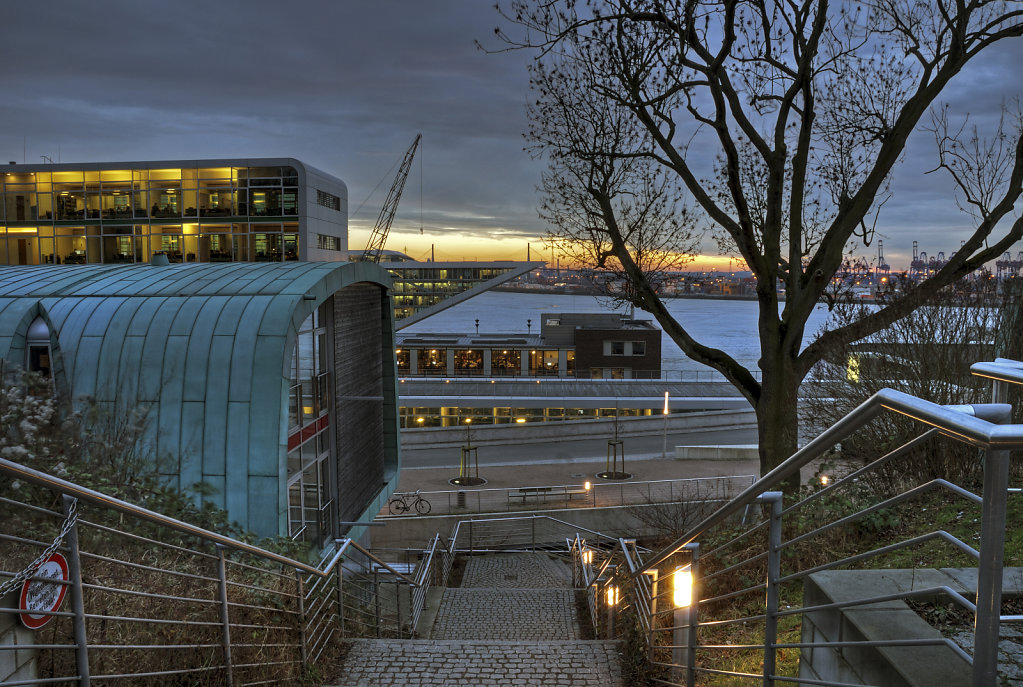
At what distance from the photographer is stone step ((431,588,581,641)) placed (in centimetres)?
1055

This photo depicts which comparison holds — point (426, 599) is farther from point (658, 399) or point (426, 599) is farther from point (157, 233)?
point (157, 233)

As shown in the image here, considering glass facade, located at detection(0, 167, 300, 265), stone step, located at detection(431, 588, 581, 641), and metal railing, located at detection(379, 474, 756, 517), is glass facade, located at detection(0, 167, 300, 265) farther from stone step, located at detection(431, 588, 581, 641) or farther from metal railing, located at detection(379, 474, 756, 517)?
stone step, located at detection(431, 588, 581, 641)

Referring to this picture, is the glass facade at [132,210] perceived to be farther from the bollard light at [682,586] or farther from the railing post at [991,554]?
the railing post at [991,554]

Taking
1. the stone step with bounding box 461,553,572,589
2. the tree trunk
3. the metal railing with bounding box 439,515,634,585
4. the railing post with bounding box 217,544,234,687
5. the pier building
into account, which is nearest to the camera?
the railing post with bounding box 217,544,234,687

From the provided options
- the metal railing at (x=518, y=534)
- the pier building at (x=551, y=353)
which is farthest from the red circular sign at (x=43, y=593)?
the pier building at (x=551, y=353)

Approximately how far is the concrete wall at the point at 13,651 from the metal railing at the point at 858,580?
300 cm

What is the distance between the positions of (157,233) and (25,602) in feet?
147

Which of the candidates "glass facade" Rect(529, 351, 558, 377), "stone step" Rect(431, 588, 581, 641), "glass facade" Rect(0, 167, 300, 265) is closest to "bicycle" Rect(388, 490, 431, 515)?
"stone step" Rect(431, 588, 581, 641)

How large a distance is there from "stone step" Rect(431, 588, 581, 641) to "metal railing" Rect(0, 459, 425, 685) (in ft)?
12.6

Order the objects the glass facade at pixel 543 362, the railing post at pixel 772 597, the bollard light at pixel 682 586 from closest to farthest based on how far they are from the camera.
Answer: the railing post at pixel 772 597
the bollard light at pixel 682 586
the glass facade at pixel 543 362

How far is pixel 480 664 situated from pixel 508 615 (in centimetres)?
526

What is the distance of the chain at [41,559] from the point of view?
8.59ft

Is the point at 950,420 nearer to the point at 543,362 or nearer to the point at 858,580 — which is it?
the point at 858,580

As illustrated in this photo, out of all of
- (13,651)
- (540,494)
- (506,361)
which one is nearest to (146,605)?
(13,651)
